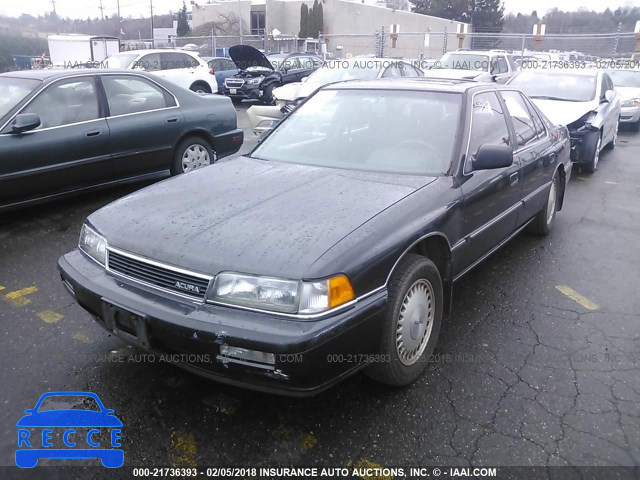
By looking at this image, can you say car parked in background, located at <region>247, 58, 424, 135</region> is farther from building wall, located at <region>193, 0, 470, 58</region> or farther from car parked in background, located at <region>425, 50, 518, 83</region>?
building wall, located at <region>193, 0, 470, 58</region>

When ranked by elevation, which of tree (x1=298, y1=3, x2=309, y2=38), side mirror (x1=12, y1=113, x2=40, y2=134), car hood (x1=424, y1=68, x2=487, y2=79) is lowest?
side mirror (x1=12, y1=113, x2=40, y2=134)

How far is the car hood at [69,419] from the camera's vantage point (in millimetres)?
2465

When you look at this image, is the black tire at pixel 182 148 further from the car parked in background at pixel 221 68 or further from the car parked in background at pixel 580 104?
the car parked in background at pixel 221 68

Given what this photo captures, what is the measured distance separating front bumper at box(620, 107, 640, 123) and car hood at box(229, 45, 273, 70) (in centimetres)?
958

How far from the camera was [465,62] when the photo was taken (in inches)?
559

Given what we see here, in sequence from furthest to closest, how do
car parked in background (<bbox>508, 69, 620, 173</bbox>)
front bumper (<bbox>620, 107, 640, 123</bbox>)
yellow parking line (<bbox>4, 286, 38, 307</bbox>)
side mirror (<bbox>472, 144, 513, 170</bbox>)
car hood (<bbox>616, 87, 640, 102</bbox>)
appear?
car hood (<bbox>616, 87, 640, 102</bbox>) → front bumper (<bbox>620, 107, 640, 123</bbox>) → car parked in background (<bbox>508, 69, 620, 173</bbox>) → yellow parking line (<bbox>4, 286, 38, 307</bbox>) → side mirror (<bbox>472, 144, 513, 170</bbox>)

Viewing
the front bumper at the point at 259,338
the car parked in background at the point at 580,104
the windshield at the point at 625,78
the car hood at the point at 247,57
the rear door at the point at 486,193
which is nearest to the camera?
the front bumper at the point at 259,338

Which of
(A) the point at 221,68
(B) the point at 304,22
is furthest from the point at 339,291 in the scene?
(B) the point at 304,22

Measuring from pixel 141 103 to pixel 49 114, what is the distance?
106cm

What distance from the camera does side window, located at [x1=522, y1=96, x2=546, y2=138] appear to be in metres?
4.55

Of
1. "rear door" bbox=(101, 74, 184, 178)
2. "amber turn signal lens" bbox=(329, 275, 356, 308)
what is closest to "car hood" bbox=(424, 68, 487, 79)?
"rear door" bbox=(101, 74, 184, 178)

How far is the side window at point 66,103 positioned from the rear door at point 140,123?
18 cm

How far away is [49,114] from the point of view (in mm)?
5148

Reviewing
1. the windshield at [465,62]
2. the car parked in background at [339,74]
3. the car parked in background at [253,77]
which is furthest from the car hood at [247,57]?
the windshield at [465,62]
